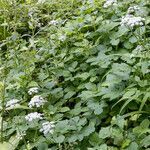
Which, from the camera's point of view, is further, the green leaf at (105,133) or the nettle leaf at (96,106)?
the nettle leaf at (96,106)

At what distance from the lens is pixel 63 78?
332 cm

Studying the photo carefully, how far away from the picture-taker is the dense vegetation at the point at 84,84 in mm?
2469

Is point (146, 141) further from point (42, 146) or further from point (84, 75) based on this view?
point (84, 75)

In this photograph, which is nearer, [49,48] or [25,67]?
[25,67]

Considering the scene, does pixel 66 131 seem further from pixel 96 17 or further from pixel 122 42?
pixel 96 17

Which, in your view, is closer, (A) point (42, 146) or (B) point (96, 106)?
(A) point (42, 146)

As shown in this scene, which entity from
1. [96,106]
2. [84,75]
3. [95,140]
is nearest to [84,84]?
[84,75]

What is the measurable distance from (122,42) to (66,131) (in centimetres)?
112

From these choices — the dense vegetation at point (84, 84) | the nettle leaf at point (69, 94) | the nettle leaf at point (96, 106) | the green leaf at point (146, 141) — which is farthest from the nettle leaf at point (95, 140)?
the nettle leaf at point (69, 94)

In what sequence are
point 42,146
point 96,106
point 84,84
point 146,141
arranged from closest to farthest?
1. point 146,141
2. point 42,146
3. point 96,106
4. point 84,84

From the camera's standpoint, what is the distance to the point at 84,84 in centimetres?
298

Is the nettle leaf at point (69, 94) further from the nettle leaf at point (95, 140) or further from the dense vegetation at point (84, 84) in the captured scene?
the nettle leaf at point (95, 140)

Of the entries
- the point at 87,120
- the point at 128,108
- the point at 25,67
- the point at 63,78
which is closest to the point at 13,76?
the point at 25,67

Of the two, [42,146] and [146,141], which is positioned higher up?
[146,141]
